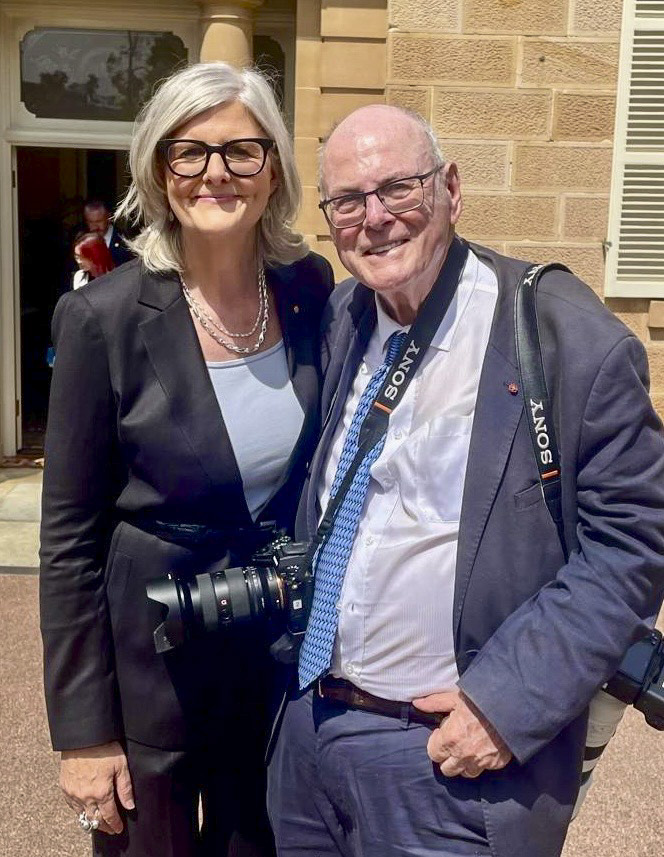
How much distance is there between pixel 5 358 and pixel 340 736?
21.3ft

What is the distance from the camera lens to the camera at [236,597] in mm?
1957

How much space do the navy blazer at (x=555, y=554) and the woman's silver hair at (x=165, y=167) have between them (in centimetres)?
65

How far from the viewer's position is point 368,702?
187 centimetres

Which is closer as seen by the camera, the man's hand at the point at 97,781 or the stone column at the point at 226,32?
the man's hand at the point at 97,781

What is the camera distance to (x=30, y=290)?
34.1ft

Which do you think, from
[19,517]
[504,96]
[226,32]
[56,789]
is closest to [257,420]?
[56,789]

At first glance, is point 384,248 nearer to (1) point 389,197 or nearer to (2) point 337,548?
(1) point 389,197

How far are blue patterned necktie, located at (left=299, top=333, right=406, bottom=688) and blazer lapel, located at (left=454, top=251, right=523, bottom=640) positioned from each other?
0.20 metres

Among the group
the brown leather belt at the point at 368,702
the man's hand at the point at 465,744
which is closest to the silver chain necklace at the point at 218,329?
the brown leather belt at the point at 368,702

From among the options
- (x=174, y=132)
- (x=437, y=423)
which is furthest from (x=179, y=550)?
(x=174, y=132)

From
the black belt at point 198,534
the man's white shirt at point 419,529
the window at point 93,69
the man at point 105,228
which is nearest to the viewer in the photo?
the man's white shirt at point 419,529

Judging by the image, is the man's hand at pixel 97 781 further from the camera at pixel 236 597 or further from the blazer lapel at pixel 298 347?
the blazer lapel at pixel 298 347

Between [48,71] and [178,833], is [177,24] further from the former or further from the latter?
[178,833]

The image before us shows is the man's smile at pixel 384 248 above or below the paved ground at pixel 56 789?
above
